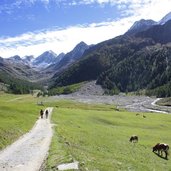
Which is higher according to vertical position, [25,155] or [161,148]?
[25,155]

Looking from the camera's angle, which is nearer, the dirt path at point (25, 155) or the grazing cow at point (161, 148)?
the dirt path at point (25, 155)

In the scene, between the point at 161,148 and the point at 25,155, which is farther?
the point at 161,148

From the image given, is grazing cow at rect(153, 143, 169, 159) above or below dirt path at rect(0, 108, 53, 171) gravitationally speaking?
below

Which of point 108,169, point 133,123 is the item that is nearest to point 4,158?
point 108,169

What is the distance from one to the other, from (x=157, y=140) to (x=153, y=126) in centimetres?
3044

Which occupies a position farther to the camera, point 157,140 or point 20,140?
point 157,140

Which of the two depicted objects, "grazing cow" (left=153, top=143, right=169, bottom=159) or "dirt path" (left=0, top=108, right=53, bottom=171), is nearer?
"dirt path" (left=0, top=108, right=53, bottom=171)

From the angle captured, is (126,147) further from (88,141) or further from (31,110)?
(31,110)

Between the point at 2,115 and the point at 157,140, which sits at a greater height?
the point at 2,115

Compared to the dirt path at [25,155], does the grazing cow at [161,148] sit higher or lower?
lower

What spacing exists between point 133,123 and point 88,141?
174ft

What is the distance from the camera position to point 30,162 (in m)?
35.2

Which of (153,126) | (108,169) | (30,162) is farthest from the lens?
(153,126)

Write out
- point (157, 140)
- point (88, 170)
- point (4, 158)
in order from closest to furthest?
1. point (88, 170)
2. point (4, 158)
3. point (157, 140)
